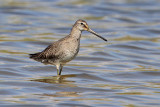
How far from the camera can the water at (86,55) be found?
930 centimetres

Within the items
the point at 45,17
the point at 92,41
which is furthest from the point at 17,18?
the point at 92,41

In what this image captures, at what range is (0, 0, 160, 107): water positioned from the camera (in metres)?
9.30

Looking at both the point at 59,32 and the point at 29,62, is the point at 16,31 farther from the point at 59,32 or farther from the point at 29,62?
the point at 29,62

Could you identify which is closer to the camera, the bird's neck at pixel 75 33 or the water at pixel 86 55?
the water at pixel 86 55

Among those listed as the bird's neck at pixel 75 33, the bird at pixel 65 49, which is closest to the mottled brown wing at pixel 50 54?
the bird at pixel 65 49

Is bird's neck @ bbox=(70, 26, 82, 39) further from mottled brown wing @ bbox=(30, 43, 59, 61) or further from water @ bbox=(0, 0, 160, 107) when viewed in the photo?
water @ bbox=(0, 0, 160, 107)

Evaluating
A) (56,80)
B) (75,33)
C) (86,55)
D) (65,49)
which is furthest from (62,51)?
(86,55)

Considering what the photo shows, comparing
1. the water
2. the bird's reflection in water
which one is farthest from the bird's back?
the water

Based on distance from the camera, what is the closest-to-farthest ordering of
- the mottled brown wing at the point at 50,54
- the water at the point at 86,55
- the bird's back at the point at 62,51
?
the water at the point at 86,55
the bird's back at the point at 62,51
the mottled brown wing at the point at 50,54

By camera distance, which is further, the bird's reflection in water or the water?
the bird's reflection in water

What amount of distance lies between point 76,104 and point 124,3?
1521 centimetres

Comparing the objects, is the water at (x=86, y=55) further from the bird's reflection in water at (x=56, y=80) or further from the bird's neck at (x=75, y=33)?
the bird's neck at (x=75, y=33)

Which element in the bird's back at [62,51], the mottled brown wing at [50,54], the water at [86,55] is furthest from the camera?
the mottled brown wing at [50,54]

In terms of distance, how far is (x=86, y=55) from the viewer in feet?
45.4
